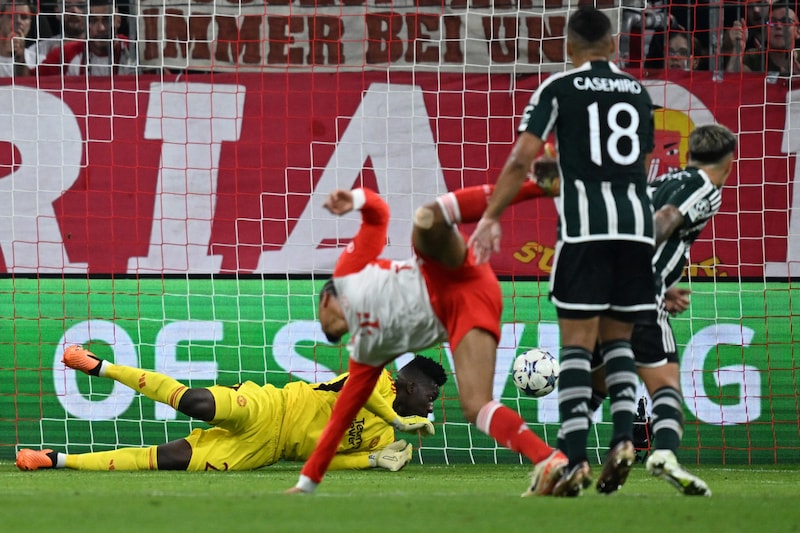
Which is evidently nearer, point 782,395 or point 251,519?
point 251,519

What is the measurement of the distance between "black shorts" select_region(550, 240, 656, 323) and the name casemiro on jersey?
0.64 meters

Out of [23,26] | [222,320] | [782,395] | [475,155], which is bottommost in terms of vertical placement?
[782,395]

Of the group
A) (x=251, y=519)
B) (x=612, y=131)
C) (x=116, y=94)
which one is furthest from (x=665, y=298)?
(x=116, y=94)

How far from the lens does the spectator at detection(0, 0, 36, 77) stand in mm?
10062

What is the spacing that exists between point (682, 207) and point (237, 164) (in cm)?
479

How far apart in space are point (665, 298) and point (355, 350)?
6.45ft

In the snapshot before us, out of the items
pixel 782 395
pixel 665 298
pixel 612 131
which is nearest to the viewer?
pixel 612 131

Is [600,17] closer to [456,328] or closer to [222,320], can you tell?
[456,328]

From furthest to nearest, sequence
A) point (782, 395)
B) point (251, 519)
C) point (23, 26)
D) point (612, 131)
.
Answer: point (23, 26) → point (782, 395) → point (612, 131) → point (251, 519)

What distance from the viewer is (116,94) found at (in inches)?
394

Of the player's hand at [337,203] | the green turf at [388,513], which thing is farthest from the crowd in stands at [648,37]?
the player's hand at [337,203]

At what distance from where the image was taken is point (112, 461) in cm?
815

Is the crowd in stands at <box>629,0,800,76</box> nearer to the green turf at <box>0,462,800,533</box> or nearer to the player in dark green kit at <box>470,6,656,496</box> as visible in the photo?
the player in dark green kit at <box>470,6,656,496</box>

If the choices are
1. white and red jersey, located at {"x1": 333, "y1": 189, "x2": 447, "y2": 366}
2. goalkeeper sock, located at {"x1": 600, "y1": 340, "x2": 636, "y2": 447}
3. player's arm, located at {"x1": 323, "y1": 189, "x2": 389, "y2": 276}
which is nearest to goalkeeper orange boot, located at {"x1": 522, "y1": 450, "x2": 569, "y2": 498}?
goalkeeper sock, located at {"x1": 600, "y1": 340, "x2": 636, "y2": 447}
